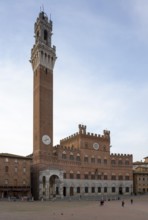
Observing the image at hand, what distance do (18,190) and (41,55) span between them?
32.0 m

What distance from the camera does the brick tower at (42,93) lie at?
6975 centimetres

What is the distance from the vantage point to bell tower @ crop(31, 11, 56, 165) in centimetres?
7012

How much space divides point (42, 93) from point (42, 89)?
0.98 m

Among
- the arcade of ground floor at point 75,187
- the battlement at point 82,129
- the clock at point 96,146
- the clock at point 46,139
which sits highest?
the battlement at point 82,129

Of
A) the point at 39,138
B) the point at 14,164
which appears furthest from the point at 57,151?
the point at 14,164

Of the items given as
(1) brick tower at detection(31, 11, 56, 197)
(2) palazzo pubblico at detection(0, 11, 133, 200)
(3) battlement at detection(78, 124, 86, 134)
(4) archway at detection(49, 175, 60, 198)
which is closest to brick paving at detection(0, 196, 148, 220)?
(2) palazzo pubblico at detection(0, 11, 133, 200)

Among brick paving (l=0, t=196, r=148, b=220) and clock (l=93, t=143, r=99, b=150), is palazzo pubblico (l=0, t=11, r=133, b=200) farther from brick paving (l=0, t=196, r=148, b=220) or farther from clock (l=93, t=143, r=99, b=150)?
brick paving (l=0, t=196, r=148, b=220)

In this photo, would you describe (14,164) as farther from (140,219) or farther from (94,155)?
(140,219)

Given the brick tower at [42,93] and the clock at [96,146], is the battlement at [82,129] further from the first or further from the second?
the brick tower at [42,93]

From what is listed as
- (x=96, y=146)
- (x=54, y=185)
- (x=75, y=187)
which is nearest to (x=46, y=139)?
(x=54, y=185)

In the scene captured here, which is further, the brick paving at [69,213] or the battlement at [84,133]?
the battlement at [84,133]

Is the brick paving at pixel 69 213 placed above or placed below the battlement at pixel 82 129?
below

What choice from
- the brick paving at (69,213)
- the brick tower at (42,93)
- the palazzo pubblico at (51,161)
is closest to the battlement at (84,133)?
the palazzo pubblico at (51,161)

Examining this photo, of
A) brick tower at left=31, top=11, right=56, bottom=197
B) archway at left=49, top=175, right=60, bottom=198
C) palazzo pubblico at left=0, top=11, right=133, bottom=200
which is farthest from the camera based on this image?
brick tower at left=31, top=11, right=56, bottom=197
